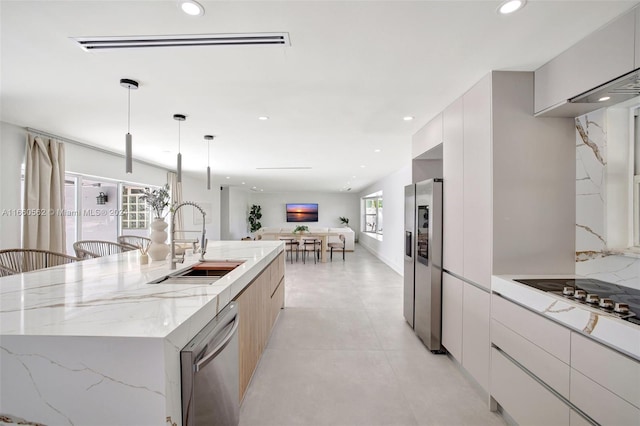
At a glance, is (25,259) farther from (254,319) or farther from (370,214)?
(370,214)

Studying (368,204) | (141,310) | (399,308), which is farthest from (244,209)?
(141,310)

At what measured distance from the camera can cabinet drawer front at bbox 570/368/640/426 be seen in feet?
3.55

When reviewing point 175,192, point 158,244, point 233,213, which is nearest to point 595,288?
point 158,244

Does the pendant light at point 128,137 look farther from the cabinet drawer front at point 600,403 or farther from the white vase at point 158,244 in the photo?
the cabinet drawer front at point 600,403

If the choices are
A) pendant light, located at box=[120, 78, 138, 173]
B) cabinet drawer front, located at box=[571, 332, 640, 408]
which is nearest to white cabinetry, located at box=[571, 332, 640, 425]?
→ cabinet drawer front, located at box=[571, 332, 640, 408]

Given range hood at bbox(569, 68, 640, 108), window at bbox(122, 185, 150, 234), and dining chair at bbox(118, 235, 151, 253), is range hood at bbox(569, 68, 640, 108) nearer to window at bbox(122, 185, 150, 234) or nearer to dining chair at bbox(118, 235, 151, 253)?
dining chair at bbox(118, 235, 151, 253)

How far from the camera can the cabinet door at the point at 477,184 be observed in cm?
190

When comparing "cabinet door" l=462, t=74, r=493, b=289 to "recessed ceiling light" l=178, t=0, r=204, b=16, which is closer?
"recessed ceiling light" l=178, t=0, r=204, b=16

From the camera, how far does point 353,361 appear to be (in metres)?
2.44

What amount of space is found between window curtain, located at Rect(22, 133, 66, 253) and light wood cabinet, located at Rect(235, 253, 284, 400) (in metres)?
3.02

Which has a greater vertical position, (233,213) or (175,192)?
(175,192)

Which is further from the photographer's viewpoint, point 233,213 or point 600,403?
point 233,213

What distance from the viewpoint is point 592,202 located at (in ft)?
5.91

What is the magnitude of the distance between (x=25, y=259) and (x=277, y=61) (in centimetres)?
292
